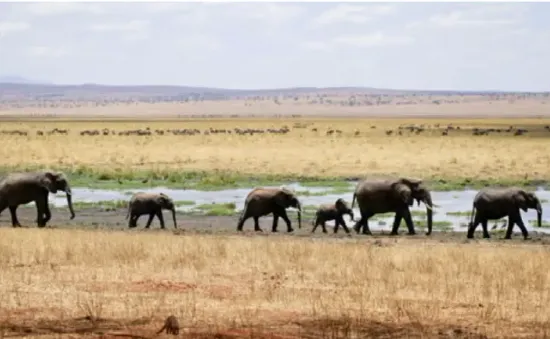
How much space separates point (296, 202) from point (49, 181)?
6.39 meters

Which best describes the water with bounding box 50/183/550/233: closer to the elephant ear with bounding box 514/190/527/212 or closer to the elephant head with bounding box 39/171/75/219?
the elephant ear with bounding box 514/190/527/212

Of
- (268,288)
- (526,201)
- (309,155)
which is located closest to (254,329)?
(268,288)

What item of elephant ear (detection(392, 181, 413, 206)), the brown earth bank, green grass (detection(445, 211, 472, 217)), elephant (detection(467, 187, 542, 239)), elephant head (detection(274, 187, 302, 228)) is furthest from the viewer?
green grass (detection(445, 211, 472, 217))

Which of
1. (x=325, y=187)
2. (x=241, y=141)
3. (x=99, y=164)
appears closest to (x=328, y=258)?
(x=325, y=187)

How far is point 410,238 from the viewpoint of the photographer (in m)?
23.9

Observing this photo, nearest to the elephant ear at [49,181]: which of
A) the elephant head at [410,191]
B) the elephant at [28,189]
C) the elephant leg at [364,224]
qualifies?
the elephant at [28,189]

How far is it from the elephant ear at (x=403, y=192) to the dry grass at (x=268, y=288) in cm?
575

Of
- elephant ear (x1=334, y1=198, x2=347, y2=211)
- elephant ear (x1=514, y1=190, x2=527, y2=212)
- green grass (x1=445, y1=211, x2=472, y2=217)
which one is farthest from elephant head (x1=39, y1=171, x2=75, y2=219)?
elephant ear (x1=514, y1=190, x2=527, y2=212)

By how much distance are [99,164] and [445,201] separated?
21806mm

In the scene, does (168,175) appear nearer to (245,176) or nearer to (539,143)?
(245,176)

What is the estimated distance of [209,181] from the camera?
40.0 meters

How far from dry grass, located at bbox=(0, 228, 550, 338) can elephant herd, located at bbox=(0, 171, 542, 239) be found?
5.07 meters

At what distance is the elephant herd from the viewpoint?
83.6ft

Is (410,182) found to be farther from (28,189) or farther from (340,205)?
(28,189)
